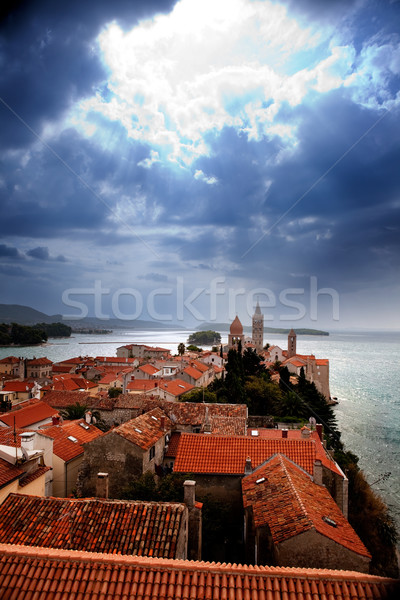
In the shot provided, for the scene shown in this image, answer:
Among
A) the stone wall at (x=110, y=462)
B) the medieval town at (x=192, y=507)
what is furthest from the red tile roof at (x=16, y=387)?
the stone wall at (x=110, y=462)

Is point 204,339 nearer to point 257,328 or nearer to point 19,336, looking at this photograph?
point 19,336

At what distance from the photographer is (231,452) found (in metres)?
12.6

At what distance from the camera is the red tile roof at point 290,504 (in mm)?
7617

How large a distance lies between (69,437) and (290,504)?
1051 cm

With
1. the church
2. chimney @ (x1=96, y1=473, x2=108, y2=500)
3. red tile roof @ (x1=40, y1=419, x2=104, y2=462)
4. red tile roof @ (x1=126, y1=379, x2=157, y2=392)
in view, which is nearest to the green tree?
red tile roof @ (x1=40, y1=419, x2=104, y2=462)

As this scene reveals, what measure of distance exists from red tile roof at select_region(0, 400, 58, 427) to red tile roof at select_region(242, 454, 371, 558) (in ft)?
47.9

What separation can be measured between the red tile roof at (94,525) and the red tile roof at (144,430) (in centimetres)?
497

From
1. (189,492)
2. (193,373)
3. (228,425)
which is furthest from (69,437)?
(193,373)

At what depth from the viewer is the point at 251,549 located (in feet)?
30.2

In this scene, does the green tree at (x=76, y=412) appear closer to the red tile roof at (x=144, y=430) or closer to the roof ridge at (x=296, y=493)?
the red tile roof at (x=144, y=430)

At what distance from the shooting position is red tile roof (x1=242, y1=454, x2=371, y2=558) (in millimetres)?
7617

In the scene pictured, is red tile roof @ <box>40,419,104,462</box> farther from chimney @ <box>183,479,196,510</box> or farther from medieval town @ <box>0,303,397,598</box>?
chimney @ <box>183,479,196,510</box>

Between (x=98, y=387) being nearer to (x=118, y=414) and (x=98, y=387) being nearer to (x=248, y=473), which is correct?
(x=118, y=414)

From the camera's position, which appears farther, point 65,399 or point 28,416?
point 65,399
